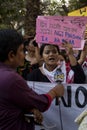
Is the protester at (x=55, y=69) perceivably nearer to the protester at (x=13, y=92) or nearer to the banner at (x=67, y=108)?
the banner at (x=67, y=108)

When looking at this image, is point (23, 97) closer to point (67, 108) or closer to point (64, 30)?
point (67, 108)

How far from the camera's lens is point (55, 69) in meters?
4.23

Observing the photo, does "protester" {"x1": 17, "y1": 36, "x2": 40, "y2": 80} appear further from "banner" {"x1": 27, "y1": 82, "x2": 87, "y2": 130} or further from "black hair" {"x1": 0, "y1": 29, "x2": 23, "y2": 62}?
"black hair" {"x1": 0, "y1": 29, "x2": 23, "y2": 62}

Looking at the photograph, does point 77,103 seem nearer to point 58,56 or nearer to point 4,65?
point 58,56

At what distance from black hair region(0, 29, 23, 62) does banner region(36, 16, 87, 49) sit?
1637 mm

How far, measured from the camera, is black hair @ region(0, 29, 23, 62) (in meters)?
2.73

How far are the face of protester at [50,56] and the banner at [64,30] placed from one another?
0.24ft

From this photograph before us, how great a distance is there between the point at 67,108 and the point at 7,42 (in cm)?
158

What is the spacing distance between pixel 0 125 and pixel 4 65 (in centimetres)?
41

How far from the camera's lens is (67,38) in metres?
4.45

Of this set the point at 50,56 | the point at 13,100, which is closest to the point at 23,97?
the point at 13,100

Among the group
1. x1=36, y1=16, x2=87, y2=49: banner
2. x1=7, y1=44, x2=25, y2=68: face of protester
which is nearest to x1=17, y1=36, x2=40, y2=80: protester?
x1=36, y1=16, x2=87, y2=49: banner

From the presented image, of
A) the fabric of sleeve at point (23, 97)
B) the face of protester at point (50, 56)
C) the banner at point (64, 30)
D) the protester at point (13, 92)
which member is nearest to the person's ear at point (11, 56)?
the protester at point (13, 92)

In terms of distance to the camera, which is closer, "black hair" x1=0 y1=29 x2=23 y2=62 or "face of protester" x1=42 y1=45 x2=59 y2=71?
"black hair" x1=0 y1=29 x2=23 y2=62
